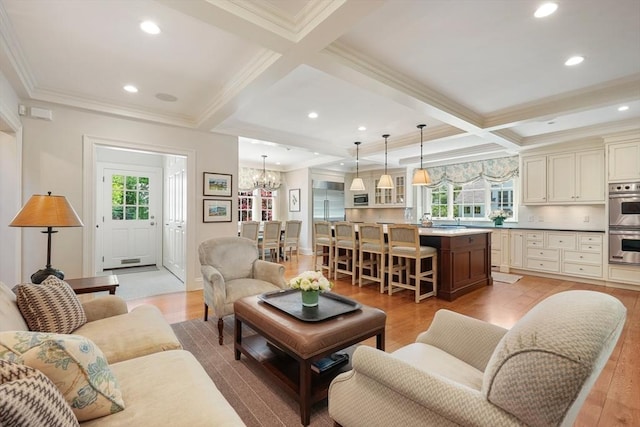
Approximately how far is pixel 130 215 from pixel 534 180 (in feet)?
27.1

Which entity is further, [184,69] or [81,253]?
[81,253]

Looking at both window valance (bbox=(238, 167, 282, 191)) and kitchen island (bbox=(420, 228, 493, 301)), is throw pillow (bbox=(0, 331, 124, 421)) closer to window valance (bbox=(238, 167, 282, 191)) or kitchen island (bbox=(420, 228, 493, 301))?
kitchen island (bbox=(420, 228, 493, 301))

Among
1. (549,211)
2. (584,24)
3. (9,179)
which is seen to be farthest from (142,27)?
(549,211)

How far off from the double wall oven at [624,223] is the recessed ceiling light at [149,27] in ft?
21.0

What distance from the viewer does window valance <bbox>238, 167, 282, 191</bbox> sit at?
7.75 meters

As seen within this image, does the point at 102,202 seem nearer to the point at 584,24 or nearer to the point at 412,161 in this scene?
the point at 412,161

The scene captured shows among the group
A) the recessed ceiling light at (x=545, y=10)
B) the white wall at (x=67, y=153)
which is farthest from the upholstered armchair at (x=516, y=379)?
the white wall at (x=67, y=153)

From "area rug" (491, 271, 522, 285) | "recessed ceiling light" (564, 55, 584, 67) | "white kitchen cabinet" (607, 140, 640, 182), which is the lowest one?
"area rug" (491, 271, 522, 285)

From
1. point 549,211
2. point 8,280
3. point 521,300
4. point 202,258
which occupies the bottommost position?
point 521,300

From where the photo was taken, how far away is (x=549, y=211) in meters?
5.74

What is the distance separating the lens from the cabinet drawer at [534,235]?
17.9 ft

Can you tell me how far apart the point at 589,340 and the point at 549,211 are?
621 cm

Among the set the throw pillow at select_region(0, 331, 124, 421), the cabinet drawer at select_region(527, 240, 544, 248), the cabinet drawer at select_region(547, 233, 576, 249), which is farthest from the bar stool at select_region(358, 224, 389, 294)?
the throw pillow at select_region(0, 331, 124, 421)

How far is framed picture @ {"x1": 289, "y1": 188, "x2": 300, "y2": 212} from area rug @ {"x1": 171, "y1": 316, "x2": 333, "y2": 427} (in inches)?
225
